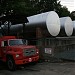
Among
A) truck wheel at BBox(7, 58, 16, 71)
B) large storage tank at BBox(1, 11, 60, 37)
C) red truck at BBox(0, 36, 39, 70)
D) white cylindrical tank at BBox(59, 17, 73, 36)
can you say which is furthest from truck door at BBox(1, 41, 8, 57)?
white cylindrical tank at BBox(59, 17, 73, 36)

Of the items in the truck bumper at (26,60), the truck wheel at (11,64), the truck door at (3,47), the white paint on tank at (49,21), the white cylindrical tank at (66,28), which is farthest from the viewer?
the white cylindrical tank at (66,28)

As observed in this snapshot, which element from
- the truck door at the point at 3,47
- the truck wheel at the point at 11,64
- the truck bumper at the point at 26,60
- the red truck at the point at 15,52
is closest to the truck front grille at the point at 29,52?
the red truck at the point at 15,52

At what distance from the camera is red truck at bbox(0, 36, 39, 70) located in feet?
45.5

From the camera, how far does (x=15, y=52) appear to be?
1399 cm

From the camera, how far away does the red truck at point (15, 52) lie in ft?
45.5

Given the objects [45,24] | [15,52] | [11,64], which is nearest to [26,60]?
[15,52]

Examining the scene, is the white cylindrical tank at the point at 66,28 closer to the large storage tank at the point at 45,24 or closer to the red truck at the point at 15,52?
the large storage tank at the point at 45,24

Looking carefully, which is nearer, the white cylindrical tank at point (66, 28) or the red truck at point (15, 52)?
the red truck at point (15, 52)

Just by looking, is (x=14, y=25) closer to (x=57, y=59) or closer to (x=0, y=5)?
(x=0, y=5)

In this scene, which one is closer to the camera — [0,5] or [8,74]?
[8,74]

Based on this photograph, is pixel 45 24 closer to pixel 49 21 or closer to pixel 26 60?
pixel 49 21

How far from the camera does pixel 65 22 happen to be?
23578mm

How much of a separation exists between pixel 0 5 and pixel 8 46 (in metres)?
8.31

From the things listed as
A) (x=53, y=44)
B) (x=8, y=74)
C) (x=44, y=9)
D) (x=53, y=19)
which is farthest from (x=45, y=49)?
(x=44, y=9)
